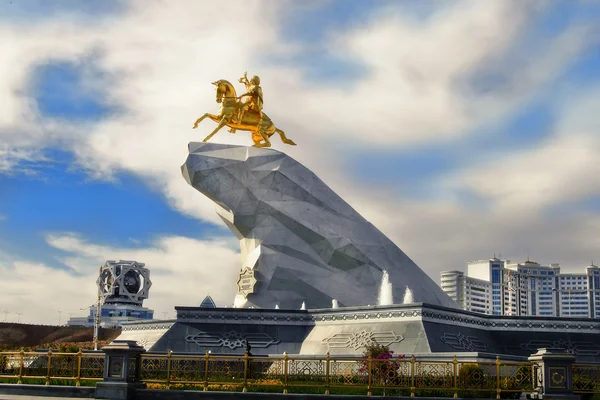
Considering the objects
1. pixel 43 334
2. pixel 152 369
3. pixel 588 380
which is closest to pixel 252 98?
pixel 152 369

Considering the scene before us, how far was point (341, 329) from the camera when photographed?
74.4ft

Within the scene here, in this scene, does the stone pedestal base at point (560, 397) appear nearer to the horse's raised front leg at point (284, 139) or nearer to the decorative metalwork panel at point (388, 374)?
the decorative metalwork panel at point (388, 374)

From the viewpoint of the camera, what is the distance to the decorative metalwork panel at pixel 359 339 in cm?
2098

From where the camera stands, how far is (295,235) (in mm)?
28172

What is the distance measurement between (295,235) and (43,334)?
22.7 metres

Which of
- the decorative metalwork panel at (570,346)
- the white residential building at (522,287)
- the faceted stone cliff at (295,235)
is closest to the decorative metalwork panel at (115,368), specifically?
the faceted stone cliff at (295,235)

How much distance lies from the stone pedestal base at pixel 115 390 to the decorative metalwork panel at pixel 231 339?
27.0 ft

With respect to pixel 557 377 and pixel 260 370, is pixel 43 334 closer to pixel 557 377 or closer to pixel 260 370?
pixel 260 370

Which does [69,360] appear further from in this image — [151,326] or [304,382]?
[151,326]

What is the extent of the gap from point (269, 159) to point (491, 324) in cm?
1072

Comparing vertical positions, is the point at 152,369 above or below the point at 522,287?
below

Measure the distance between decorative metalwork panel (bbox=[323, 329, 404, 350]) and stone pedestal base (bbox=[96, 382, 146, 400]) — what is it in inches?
322

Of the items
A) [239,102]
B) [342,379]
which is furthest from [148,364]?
[239,102]

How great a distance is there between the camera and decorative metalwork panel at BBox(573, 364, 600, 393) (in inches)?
587
